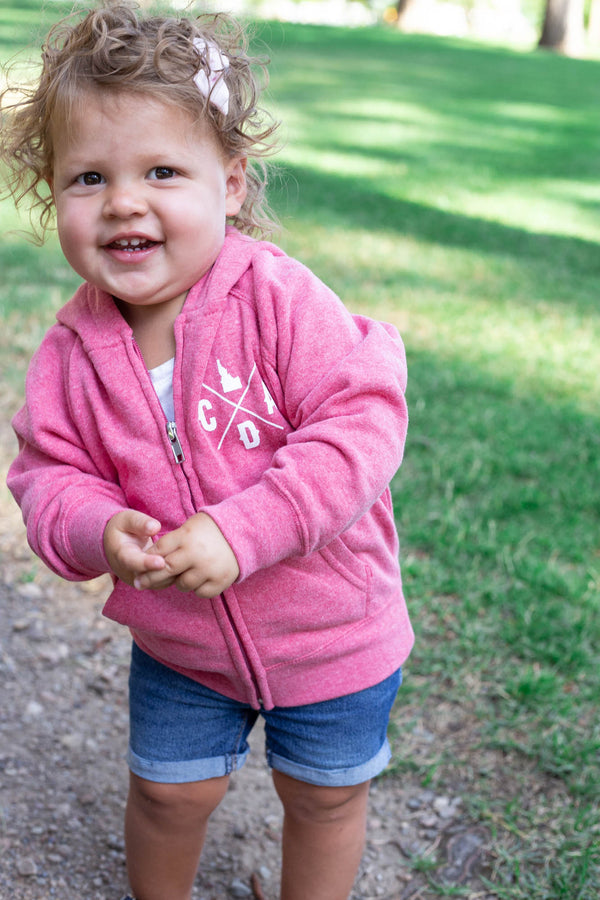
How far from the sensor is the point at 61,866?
6.40 ft

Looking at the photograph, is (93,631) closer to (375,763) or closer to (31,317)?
(375,763)

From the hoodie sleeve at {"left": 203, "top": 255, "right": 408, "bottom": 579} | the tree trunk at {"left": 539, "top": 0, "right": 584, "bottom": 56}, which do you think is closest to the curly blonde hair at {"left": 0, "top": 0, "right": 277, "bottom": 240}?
the hoodie sleeve at {"left": 203, "top": 255, "right": 408, "bottom": 579}

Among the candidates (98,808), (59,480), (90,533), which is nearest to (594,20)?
(98,808)

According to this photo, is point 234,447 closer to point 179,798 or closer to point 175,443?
point 175,443

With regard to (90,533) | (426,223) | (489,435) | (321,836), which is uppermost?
(90,533)

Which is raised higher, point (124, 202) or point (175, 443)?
point (124, 202)

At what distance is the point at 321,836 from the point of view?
66.7 inches

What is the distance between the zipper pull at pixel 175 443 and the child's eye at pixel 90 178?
368 millimetres

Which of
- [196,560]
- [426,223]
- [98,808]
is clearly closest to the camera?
[196,560]

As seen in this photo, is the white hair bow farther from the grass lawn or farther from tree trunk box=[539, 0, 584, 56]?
tree trunk box=[539, 0, 584, 56]

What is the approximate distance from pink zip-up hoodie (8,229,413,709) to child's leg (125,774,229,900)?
211 millimetres

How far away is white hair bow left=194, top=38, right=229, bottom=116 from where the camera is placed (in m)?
1.45

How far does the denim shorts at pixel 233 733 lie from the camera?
162 cm

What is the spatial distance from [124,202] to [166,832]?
1.06 metres
